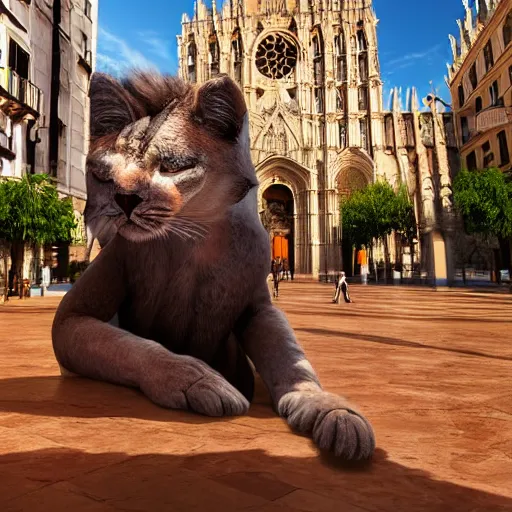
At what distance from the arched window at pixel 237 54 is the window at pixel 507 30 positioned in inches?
834

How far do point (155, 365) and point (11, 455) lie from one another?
660 mm

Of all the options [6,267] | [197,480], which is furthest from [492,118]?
[197,480]

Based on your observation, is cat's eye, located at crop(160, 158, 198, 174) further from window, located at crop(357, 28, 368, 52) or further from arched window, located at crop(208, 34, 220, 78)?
window, located at crop(357, 28, 368, 52)

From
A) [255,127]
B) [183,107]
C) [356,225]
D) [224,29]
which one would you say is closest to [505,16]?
[356,225]

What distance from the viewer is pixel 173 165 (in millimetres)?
1857

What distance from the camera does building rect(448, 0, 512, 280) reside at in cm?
2589

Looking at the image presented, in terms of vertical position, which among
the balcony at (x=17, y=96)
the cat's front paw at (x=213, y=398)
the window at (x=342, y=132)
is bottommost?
the cat's front paw at (x=213, y=398)

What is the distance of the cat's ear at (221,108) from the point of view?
1.93 m

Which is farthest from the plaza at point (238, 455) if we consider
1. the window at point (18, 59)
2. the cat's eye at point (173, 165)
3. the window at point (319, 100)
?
the window at point (319, 100)

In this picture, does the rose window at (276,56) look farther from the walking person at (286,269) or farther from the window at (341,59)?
the walking person at (286,269)

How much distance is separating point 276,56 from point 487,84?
64.1 feet

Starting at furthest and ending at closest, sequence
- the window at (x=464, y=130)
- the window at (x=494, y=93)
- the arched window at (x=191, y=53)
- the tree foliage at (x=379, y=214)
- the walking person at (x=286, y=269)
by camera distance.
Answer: the arched window at (x=191, y=53)
the window at (x=464, y=130)
the walking person at (x=286, y=269)
the tree foliage at (x=379, y=214)
the window at (x=494, y=93)

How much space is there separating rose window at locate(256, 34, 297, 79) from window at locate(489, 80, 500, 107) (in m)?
18.5

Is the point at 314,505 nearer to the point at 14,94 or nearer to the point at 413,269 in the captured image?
the point at 14,94
